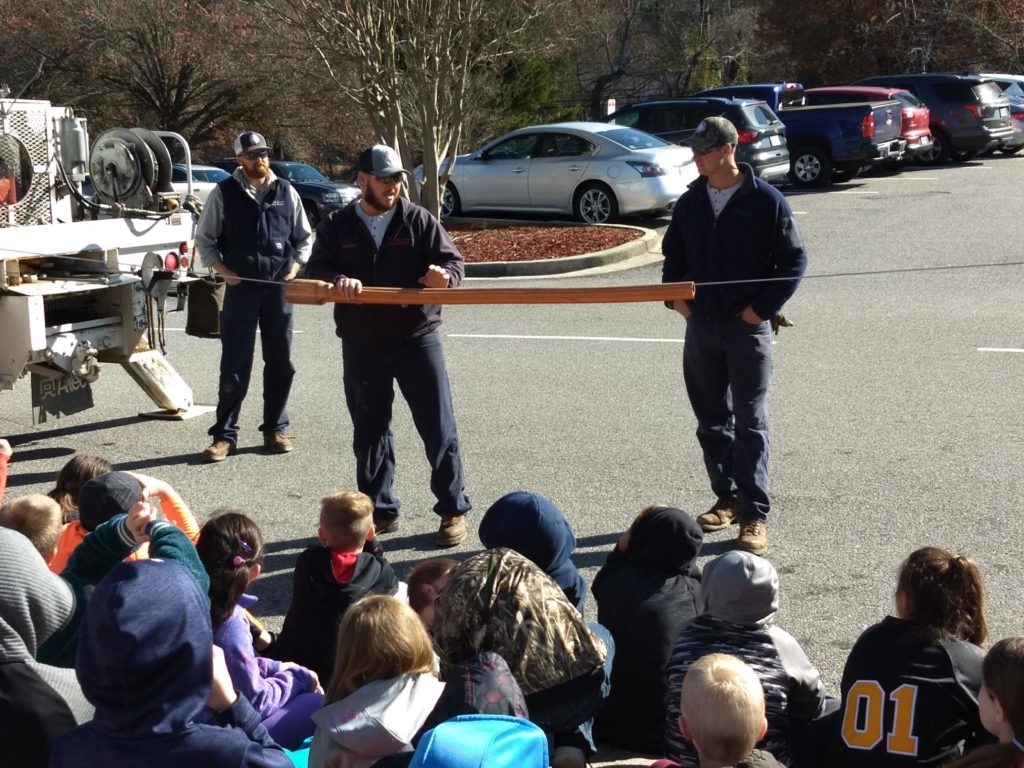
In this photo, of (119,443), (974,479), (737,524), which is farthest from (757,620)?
(119,443)

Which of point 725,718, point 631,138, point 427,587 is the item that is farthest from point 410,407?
point 631,138

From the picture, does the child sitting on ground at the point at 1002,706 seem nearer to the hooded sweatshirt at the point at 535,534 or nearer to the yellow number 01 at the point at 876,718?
the yellow number 01 at the point at 876,718

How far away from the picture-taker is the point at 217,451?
7703 millimetres

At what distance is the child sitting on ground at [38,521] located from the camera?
407cm

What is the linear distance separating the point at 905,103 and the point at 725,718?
22.7 m

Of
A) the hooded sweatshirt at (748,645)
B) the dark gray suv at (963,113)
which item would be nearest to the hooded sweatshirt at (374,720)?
the hooded sweatshirt at (748,645)

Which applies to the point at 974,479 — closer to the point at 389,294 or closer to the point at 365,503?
the point at 389,294

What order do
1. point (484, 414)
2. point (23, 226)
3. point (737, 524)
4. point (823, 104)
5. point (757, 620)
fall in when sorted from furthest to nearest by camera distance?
point (823, 104), point (484, 414), point (23, 226), point (737, 524), point (757, 620)

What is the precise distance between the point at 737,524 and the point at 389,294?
2.07 meters

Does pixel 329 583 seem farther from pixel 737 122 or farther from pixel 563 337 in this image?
pixel 737 122

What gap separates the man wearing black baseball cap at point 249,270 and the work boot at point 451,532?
197 centimetres

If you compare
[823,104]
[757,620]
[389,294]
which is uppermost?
[823,104]

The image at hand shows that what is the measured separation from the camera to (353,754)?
3.11 meters

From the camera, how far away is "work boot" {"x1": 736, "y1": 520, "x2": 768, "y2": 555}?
5.86m
